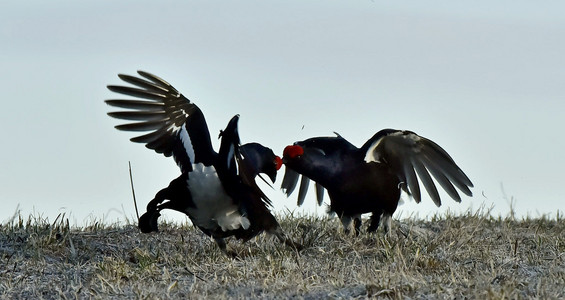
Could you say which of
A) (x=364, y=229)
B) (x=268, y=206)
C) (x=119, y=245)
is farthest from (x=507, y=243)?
(x=119, y=245)

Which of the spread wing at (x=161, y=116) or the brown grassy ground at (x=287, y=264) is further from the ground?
the spread wing at (x=161, y=116)

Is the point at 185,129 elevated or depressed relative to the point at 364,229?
elevated

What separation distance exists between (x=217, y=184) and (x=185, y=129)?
0.61 m

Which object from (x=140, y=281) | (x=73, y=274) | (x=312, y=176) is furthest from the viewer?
(x=312, y=176)

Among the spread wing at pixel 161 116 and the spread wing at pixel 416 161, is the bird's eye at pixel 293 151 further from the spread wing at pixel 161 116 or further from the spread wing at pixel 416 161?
the spread wing at pixel 161 116

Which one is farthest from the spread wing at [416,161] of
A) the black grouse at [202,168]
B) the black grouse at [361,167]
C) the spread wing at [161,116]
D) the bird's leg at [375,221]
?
the spread wing at [161,116]

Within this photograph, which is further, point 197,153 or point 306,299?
point 197,153

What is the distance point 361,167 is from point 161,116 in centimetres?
177

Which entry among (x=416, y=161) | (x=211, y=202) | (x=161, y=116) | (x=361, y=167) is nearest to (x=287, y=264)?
(x=211, y=202)

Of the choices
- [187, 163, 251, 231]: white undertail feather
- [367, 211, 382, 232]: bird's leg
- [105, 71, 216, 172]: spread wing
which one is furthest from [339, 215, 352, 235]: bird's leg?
[105, 71, 216, 172]: spread wing

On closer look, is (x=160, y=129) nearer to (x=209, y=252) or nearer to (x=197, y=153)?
(x=197, y=153)

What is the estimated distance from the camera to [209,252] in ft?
20.5

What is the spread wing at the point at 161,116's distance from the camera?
21.6 ft

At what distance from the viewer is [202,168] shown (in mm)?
6277
